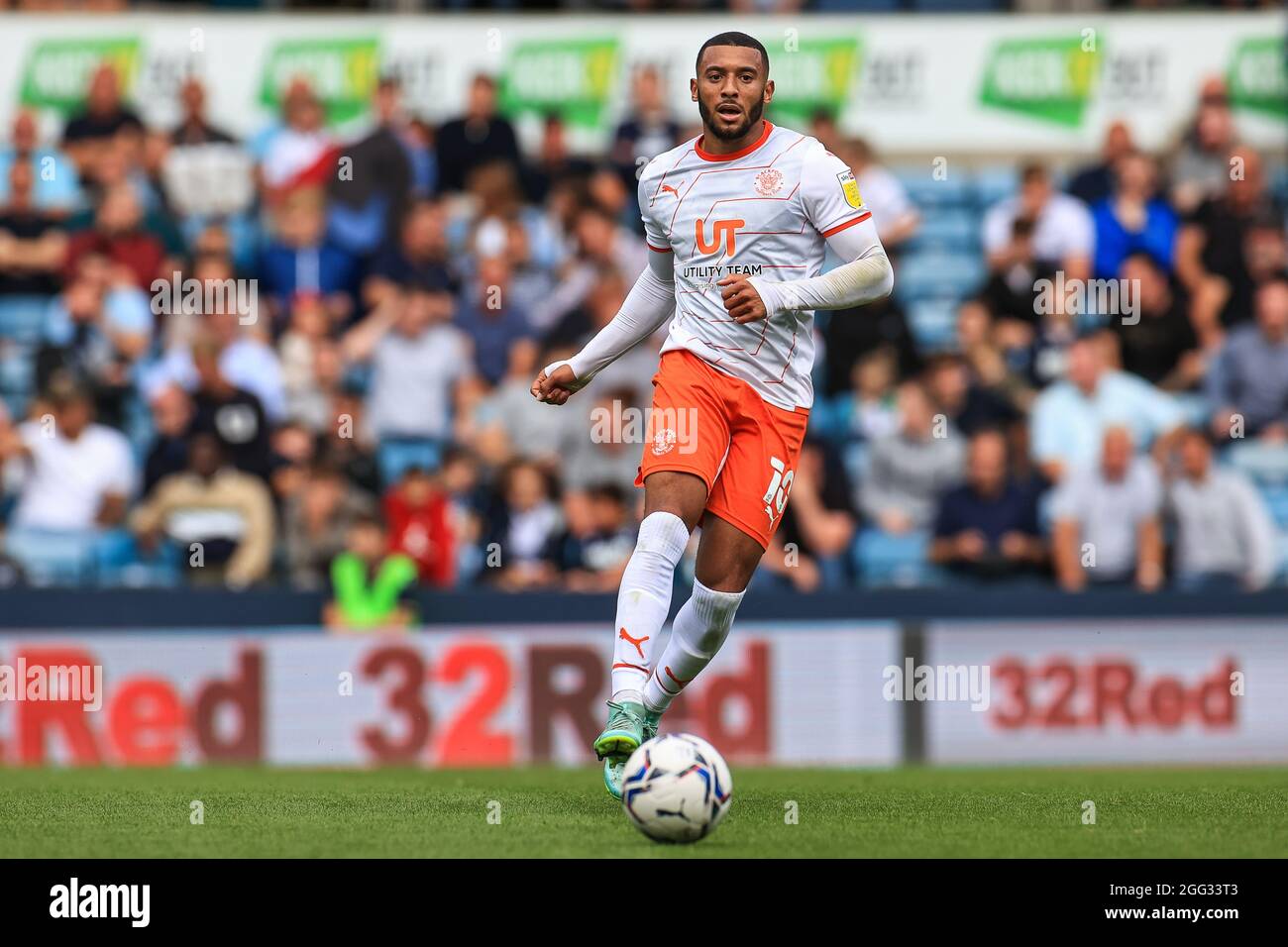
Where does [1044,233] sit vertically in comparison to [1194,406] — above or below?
above

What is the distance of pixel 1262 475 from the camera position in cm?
1602

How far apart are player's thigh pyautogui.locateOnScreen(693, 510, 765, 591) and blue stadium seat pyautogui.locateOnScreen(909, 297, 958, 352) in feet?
31.0

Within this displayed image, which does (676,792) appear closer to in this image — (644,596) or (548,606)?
(644,596)

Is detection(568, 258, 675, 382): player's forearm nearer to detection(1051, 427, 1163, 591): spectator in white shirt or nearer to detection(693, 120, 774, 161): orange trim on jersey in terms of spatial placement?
detection(693, 120, 774, 161): orange trim on jersey

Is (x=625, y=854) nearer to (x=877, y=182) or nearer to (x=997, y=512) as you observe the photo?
(x=997, y=512)

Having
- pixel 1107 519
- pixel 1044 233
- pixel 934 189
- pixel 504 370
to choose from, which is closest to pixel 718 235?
pixel 1107 519

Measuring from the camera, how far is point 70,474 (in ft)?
50.1

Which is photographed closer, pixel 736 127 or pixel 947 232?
pixel 736 127

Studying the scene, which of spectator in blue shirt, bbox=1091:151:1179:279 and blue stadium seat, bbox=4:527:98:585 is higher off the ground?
spectator in blue shirt, bbox=1091:151:1179:279

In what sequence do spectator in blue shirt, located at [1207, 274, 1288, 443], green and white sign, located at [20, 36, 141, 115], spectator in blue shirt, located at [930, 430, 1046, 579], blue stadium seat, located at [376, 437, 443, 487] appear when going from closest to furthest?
spectator in blue shirt, located at [930, 430, 1046, 579]
blue stadium seat, located at [376, 437, 443, 487]
spectator in blue shirt, located at [1207, 274, 1288, 443]
green and white sign, located at [20, 36, 141, 115]

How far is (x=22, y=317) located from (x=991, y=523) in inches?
324

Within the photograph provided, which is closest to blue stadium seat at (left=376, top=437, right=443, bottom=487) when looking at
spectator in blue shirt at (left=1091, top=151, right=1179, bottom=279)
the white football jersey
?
spectator in blue shirt at (left=1091, top=151, right=1179, bottom=279)

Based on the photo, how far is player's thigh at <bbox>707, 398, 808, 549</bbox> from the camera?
834 centimetres
